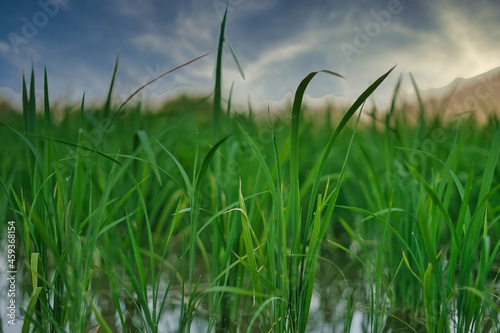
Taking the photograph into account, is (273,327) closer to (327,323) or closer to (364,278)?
→ (327,323)

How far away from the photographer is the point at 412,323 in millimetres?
1333

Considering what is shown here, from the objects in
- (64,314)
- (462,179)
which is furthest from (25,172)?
(462,179)

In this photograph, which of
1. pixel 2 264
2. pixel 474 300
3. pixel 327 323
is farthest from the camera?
pixel 2 264

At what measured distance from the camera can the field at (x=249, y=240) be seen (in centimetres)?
103

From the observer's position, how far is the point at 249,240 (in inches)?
44.4

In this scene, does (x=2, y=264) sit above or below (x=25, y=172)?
→ below

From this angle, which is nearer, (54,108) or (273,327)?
(273,327)

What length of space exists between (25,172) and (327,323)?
1.61 metres

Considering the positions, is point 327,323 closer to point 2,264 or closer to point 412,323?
point 412,323

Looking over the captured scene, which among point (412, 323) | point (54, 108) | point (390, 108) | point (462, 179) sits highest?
point (54, 108)

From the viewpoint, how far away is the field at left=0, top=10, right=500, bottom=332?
1.03 m

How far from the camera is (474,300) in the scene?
1.04m

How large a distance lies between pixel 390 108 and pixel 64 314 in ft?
3.36

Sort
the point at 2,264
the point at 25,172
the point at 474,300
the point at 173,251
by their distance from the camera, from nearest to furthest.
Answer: the point at 474,300 < the point at 2,264 < the point at 173,251 < the point at 25,172
